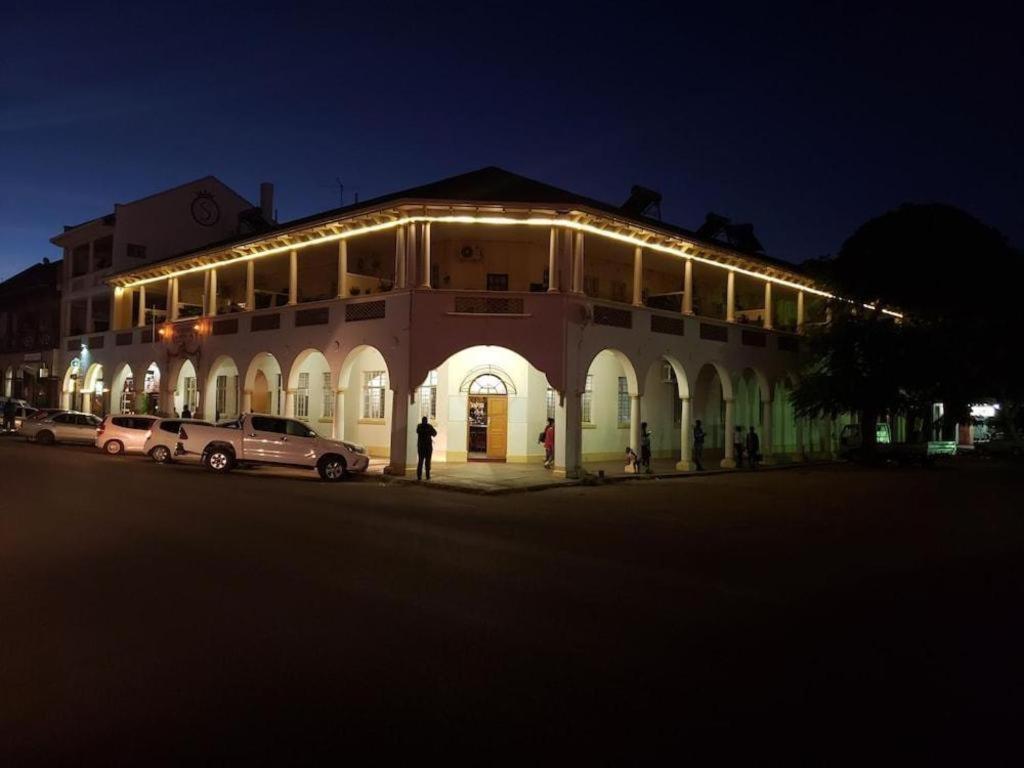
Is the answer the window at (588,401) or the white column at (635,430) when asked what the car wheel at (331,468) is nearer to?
the white column at (635,430)

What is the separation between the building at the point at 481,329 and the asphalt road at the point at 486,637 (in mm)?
A: 9787

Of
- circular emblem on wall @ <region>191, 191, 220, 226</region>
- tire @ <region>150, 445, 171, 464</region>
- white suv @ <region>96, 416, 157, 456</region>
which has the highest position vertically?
circular emblem on wall @ <region>191, 191, 220, 226</region>

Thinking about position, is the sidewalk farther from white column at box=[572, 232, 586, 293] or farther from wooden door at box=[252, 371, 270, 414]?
wooden door at box=[252, 371, 270, 414]

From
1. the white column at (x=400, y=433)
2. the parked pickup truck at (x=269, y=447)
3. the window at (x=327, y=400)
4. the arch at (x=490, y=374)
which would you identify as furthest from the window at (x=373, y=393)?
the parked pickup truck at (x=269, y=447)

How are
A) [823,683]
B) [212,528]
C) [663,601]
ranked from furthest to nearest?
[212,528]
[663,601]
[823,683]

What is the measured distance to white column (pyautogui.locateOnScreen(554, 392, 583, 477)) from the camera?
22.2 m

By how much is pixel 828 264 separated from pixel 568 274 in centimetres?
1723

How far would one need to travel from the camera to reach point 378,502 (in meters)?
16.3

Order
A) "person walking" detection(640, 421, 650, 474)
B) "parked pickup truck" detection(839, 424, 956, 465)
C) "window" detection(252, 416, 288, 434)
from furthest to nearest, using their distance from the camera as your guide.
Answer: "parked pickup truck" detection(839, 424, 956, 465)
"person walking" detection(640, 421, 650, 474)
"window" detection(252, 416, 288, 434)

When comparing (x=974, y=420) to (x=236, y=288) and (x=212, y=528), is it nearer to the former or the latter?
(x=236, y=288)

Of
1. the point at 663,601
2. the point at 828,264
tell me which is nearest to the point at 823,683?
the point at 663,601

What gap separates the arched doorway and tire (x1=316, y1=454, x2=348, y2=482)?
5401mm

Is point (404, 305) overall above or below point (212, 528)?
above

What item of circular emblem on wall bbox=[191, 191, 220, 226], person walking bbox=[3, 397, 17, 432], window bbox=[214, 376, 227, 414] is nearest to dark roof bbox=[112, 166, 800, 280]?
window bbox=[214, 376, 227, 414]
